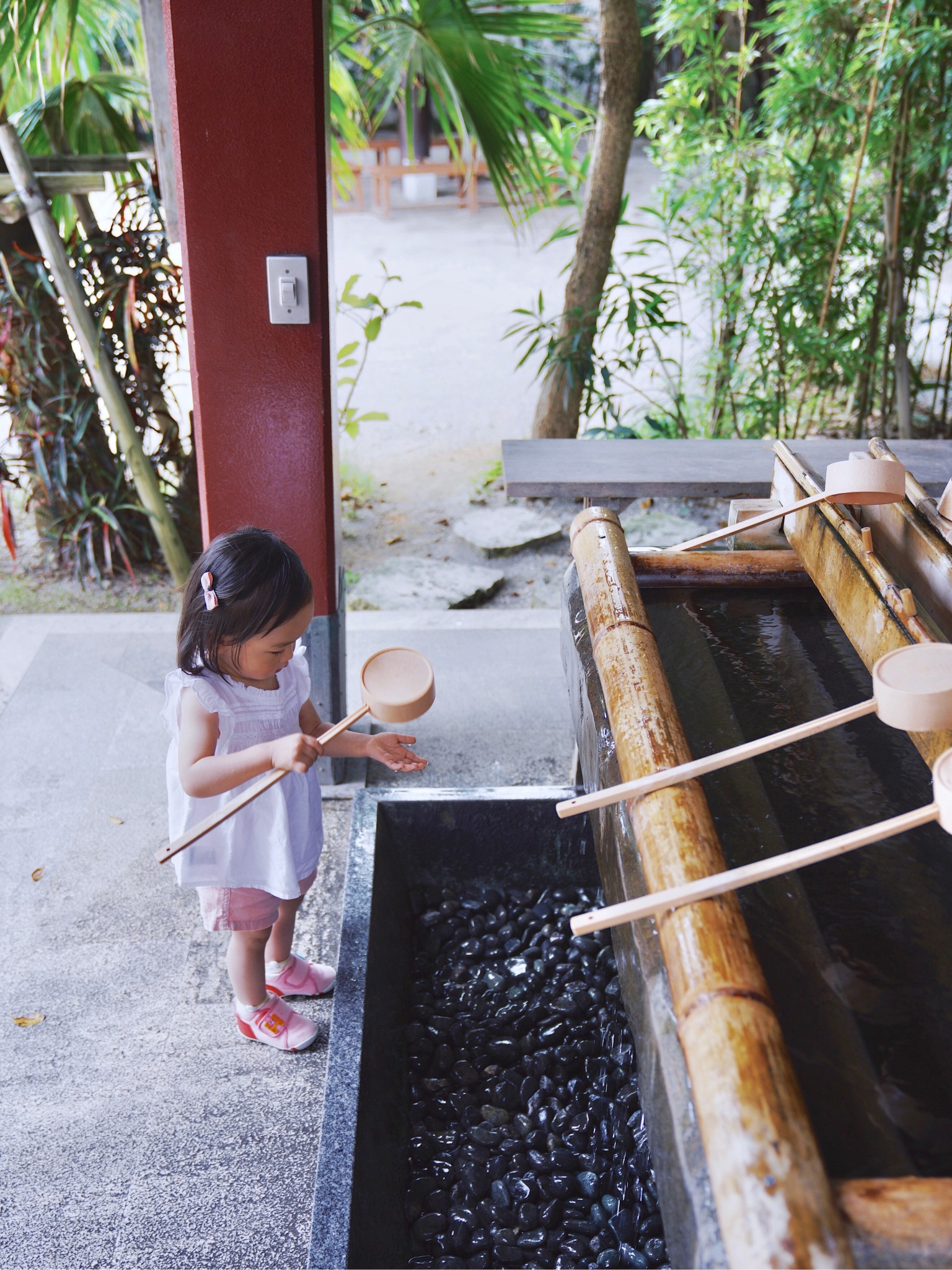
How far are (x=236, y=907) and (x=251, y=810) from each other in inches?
7.5

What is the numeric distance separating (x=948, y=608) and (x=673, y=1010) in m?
0.97

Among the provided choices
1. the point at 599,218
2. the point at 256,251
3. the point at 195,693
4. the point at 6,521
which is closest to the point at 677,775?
the point at 195,693

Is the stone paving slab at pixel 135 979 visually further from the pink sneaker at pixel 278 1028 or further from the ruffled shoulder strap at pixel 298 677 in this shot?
the ruffled shoulder strap at pixel 298 677

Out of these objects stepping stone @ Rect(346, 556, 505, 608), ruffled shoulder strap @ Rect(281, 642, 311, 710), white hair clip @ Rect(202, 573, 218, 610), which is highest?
white hair clip @ Rect(202, 573, 218, 610)

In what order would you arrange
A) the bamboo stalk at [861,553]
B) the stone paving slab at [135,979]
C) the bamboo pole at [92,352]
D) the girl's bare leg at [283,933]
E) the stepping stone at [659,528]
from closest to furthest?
the bamboo stalk at [861,553] → the stone paving slab at [135,979] → the girl's bare leg at [283,933] → the bamboo pole at [92,352] → the stepping stone at [659,528]

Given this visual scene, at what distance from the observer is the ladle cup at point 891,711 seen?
124 cm

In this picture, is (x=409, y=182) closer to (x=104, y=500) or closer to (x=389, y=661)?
(x=104, y=500)

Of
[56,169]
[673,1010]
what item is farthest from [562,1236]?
[56,169]

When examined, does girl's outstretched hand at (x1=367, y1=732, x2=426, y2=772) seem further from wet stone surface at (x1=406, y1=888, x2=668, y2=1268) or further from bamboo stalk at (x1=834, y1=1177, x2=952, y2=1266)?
bamboo stalk at (x1=834, y1=1177, x2=952, y2=1266)

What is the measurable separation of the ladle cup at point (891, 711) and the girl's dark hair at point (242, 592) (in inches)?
20.8

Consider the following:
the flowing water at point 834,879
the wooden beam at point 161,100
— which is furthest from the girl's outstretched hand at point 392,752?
the wooden beam at point 161,100

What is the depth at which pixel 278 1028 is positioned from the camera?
190 cm

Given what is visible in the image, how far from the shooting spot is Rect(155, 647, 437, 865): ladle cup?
1425 mm

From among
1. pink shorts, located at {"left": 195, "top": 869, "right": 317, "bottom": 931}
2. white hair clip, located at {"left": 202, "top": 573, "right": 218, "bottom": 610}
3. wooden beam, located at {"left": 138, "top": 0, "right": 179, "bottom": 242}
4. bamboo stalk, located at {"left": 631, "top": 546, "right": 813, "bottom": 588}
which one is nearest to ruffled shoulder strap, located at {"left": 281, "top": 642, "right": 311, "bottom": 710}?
white hair clip, located at {"left": 202, "top": 573, "right": 218, "bottom": 610}
